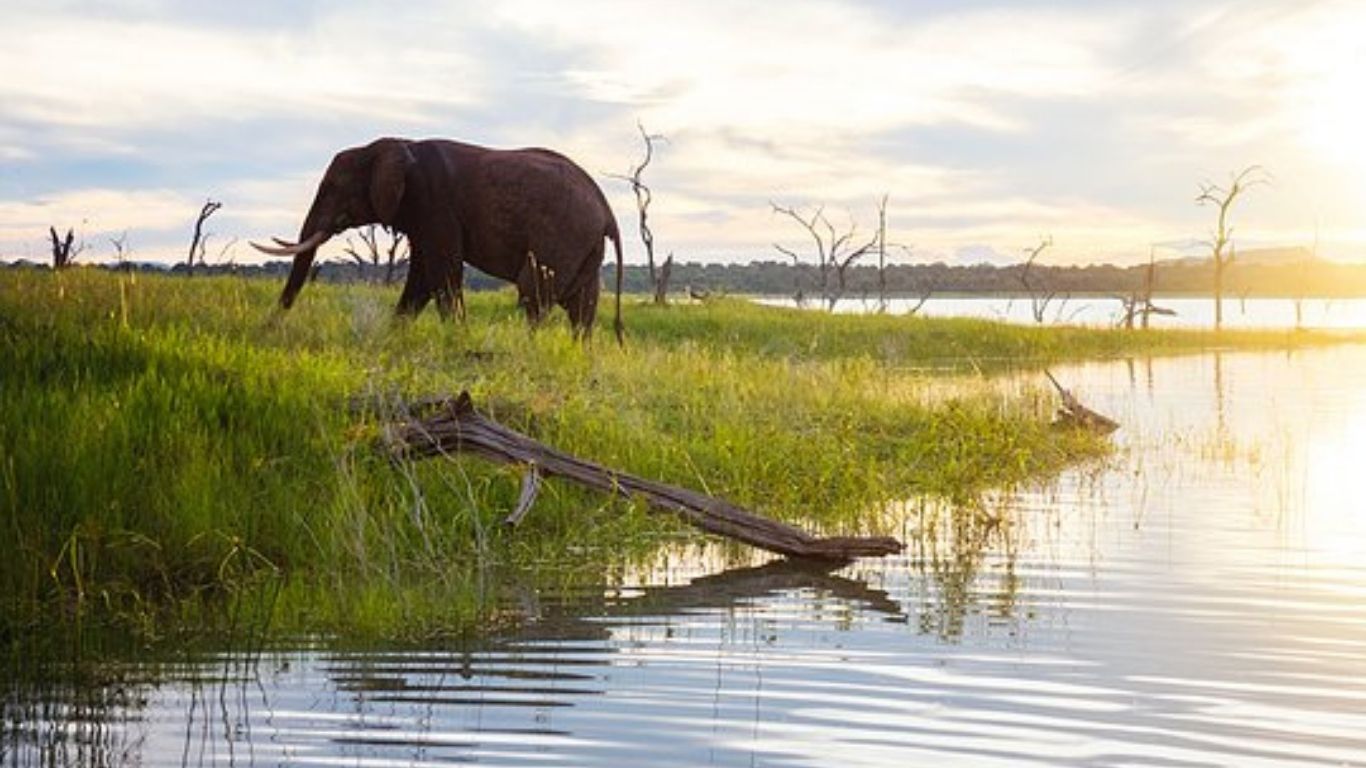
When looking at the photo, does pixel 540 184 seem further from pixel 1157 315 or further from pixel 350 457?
pixel 1157 315

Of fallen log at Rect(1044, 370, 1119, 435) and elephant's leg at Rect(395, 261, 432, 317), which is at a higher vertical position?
elephant's leg at Rect(395, 261, 432, 317)

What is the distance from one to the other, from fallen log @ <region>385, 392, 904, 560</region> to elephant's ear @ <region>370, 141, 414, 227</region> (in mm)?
9150

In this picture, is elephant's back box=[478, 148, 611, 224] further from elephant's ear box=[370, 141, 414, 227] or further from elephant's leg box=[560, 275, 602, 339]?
elephant's ear box=[370, 141, 414, 227]

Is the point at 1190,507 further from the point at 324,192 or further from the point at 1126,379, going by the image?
the point at 1126,379

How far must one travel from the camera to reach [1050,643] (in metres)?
7.54

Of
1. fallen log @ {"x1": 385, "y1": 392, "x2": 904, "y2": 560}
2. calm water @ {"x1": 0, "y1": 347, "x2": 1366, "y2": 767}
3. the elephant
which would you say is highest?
the elephant

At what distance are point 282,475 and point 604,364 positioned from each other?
21.5ft

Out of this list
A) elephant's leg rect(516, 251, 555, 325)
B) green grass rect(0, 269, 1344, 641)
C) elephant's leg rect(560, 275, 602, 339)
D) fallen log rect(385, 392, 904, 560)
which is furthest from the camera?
elephant's leg rect(560, 275, 602, 339)

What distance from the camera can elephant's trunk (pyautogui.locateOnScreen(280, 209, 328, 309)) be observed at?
1841 centimetres

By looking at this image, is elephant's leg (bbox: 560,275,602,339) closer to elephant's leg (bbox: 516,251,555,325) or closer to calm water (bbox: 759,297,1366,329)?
elephant's leg (bbox: 516,251,555,325)

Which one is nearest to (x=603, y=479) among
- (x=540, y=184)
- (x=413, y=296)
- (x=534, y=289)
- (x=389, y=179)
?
(x=413, y=296)

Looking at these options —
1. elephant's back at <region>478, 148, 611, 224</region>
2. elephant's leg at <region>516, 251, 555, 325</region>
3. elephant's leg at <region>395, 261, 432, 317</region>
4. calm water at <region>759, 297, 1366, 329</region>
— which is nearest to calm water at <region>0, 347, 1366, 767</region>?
elephant's leg at <region>395, 261, 432, 317</region>

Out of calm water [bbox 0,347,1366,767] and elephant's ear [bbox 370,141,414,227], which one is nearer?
calm water [bbox 0,347,1366,767]

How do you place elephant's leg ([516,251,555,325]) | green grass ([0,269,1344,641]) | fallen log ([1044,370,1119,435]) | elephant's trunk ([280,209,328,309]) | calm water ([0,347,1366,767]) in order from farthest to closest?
elephant's leg ([516,251,555,325]), elephant's trunk ([280,209,328,309]), fallen log ([1044,370,1119,435]), green grass ([0,269,1344,641]), calm water ([0,347,1366,767])
